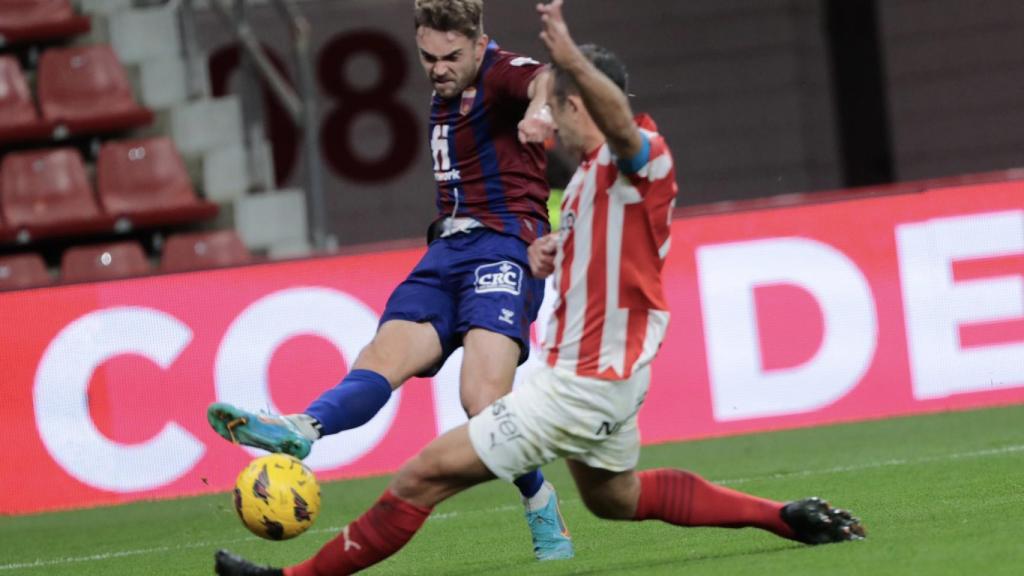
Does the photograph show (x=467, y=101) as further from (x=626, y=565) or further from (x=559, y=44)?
(x=626, y=565)

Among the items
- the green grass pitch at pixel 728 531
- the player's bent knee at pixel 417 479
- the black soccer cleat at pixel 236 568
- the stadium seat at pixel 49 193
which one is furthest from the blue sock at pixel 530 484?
the stadium seat at pixel 49 193

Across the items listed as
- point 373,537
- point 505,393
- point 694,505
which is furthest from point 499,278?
point 373,537

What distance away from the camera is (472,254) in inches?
229

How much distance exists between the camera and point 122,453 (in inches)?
361

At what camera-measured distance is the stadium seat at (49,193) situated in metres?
11.9

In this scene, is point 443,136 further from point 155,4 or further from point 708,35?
point 708,35

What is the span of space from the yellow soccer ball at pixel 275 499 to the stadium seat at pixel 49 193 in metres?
7.24

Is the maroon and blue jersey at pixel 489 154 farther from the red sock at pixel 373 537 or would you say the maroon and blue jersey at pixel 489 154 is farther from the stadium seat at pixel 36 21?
the stadium seat at pixel 36 21

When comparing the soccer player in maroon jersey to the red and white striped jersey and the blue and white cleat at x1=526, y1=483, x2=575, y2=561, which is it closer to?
the blue and white cleat at x1=526, y1=483, x2=575, y2=561

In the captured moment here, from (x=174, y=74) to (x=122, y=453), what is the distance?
14.8 ft

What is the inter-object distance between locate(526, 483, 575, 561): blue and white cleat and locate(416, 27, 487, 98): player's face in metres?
1.33

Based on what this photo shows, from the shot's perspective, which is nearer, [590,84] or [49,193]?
[590,84]

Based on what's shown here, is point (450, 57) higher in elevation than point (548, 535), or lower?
higher

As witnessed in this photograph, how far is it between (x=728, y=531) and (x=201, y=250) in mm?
6425
